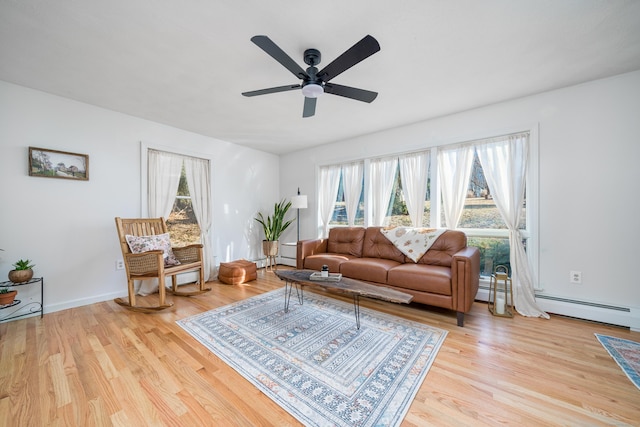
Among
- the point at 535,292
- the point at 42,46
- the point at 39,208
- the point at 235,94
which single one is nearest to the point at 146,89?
the point at 42,46

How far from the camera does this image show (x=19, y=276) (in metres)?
2.36

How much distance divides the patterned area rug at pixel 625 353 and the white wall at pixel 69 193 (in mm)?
5047

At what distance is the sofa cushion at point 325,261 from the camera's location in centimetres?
330

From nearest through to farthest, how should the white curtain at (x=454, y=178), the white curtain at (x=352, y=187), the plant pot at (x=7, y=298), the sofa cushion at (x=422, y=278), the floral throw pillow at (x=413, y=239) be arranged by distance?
1. the plant pot at (x=7, y=298)
2. the sofa cushion at (x=422, y=278)
3. the floral throw pillow at (x=413, y=239)
4. the white curtain at (x=454, y=178)
5. the white curtain at (x=352, y=187)

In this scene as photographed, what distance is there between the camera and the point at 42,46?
196cm

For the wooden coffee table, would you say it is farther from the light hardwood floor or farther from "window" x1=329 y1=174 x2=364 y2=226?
"window" x1=329 y1=174 x2=364 y2=226

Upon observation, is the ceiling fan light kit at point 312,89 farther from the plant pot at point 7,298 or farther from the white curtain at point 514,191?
the plant pot at point 7,298

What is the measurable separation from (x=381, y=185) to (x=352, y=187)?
56 cm

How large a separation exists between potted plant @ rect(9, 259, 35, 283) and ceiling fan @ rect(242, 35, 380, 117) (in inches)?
116

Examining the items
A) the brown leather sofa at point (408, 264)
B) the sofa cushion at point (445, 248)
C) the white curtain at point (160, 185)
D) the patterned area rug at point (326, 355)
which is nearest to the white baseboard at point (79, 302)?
the white curtain at point (160, 185)

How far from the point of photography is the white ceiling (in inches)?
63.2

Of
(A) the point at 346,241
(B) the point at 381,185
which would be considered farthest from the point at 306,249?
(B) the point at 381,185

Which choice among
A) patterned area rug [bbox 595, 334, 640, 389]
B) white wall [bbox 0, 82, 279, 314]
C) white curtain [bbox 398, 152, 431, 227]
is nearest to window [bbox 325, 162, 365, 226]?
white curtain [bbox 398, 152, 431, 227]

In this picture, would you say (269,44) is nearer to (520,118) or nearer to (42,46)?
(42,46)
